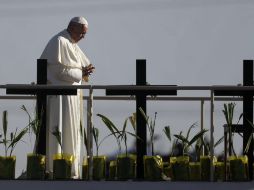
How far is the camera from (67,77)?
15234 millimetres

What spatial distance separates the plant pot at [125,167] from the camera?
1425cm

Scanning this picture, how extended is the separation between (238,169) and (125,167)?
1110 mm

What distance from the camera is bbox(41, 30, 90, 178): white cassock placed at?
1521 centimetres

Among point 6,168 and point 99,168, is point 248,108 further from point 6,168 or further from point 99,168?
point 6,168

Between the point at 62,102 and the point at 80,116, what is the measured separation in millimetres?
282

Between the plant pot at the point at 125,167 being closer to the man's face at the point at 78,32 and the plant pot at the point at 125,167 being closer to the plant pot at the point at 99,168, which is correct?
the plant pot at the point at 99,168

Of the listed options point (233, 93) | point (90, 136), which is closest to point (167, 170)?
point (90, 136)

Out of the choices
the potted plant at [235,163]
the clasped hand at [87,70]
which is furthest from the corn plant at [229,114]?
the clasped hand at [87,70]

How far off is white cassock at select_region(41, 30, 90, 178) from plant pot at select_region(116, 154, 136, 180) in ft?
2.77

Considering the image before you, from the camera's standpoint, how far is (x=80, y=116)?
611 inches

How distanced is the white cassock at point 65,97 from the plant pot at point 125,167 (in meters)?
0.84

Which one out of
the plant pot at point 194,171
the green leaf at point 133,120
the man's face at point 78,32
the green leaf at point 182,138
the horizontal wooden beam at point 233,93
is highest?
the man's face at point 78,32

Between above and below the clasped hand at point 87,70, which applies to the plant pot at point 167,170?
below

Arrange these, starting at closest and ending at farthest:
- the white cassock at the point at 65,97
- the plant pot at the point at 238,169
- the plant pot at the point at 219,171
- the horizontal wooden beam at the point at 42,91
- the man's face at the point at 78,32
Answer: the plant pot at the point at 238,169 < the plant pot at the point at 219,171 < the horizontal wooden beam at the point at 42,91 < the white cassock at the point at 65,97 < the man's face at the point at 78,32
